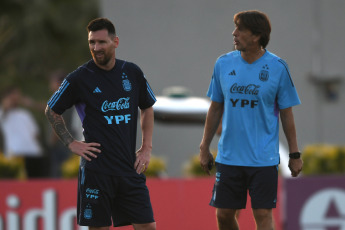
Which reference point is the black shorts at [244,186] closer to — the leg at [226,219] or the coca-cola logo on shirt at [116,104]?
the leg at [226,219]

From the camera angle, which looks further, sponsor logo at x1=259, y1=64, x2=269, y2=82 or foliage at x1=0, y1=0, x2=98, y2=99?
foliage at x1=0, y1=0, x2=98, y2=99

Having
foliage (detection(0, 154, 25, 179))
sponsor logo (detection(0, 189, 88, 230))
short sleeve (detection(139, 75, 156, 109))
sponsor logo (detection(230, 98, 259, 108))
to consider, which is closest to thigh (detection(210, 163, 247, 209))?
sponsor logo (detection(230, 98, 259, 108))

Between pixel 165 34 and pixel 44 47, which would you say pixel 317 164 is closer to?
pixel 165 34

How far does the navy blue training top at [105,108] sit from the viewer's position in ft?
19.4

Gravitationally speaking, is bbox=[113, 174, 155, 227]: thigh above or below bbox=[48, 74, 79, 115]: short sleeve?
below

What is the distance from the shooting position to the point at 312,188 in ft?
32.2

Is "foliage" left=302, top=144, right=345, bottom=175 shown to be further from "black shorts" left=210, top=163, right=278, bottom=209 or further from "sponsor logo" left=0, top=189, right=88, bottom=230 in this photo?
"black shorts" left=210, top=163, right=278, bottom=209

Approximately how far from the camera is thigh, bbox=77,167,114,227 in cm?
595

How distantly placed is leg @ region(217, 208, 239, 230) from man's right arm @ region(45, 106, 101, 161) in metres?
1.05

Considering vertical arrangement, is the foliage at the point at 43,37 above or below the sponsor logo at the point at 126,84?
above

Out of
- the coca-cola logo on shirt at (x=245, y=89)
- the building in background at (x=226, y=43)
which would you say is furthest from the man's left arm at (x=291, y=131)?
the building in background at (x=226, y=43)

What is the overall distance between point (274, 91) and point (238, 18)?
0.58m

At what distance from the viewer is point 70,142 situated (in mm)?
6035

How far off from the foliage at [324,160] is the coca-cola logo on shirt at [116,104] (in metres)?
5.61
